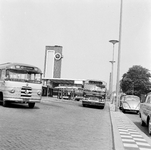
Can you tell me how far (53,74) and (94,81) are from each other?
4654 inches

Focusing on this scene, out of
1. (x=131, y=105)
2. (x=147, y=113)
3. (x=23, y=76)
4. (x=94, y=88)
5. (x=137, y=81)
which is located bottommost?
(x=131, y=105)

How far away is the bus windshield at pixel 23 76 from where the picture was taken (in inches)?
679

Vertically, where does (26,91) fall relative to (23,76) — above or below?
below

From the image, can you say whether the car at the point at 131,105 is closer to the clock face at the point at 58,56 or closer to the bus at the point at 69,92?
the bus at the point at 69,92

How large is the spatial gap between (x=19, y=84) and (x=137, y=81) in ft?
187

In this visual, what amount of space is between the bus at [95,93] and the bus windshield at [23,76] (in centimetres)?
951

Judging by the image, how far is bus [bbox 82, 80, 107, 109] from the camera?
26797mm

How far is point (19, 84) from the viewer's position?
17.2 metres

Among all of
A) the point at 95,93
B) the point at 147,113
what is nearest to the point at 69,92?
the point at 95,93

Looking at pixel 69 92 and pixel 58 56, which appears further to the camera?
pixel 58 56

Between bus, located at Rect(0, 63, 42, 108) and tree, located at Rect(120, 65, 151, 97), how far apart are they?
54.7 metres

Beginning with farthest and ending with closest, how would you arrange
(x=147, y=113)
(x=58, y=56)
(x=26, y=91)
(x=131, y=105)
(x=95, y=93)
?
(x=58, y=56) → (x=95, y=93) → (x=131, y=105) → (x=26, y=91) → (x=147, y=113)

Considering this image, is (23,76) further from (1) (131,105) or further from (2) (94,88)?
(1) (131,105)

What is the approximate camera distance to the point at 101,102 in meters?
26.8
